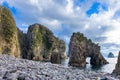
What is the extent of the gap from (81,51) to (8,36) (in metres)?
60.2

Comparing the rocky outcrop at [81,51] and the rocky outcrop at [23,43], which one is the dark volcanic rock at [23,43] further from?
the rocky outcrop at [81,51]

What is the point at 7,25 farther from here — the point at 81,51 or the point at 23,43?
the point at 23,43

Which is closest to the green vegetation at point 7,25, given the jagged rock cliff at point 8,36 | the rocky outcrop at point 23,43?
the jagged rock cliff at point 8,36

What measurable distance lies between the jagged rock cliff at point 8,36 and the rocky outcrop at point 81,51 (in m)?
39.5

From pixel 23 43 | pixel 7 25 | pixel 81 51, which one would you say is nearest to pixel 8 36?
pixel 7 25

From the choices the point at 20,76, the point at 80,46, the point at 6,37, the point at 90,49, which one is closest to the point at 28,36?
the point at 90,49

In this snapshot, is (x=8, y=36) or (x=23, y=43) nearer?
(x=8, y=36)

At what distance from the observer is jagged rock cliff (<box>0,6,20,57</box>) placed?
272 ft

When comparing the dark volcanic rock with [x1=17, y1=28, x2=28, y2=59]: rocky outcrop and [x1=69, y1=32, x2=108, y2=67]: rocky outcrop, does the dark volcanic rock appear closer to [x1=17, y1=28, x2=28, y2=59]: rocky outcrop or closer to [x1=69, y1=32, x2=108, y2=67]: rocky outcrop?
[x1=17, y1=28, x2=28, y2=59]: rocky outcrop

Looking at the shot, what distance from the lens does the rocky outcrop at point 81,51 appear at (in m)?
135

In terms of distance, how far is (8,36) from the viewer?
89.9 metres

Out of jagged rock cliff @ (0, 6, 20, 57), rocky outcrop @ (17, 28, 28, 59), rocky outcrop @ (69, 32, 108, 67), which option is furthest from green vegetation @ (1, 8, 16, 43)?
rocky outcrop @ (17, 28, 28, 59)

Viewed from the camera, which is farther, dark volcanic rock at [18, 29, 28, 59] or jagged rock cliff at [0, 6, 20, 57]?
dark volcanic rock at [18, 29, 28, 59]

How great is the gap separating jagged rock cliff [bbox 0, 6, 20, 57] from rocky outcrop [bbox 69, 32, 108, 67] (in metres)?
39.5
